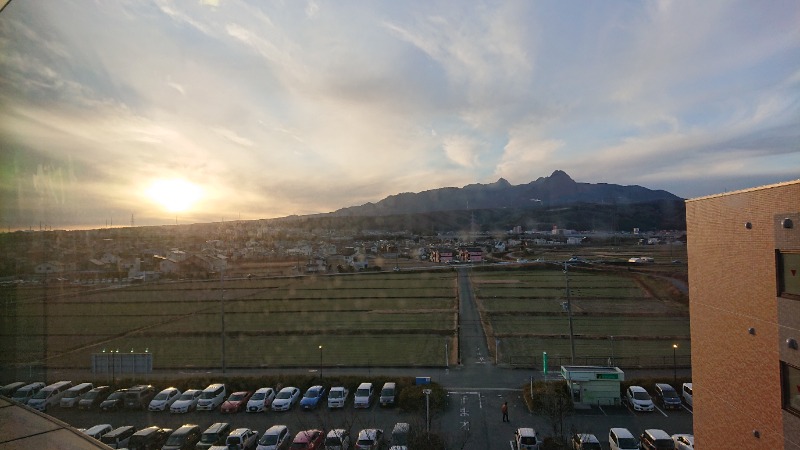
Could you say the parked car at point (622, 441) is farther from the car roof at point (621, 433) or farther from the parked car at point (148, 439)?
the parked car at point (148, 439)

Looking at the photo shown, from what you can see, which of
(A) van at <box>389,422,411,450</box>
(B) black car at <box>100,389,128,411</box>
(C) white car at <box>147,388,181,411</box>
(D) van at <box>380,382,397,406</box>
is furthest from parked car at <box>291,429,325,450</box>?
(B) black car at <box>100,389,128,411</box>

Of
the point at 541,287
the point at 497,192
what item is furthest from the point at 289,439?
the point at 497,192

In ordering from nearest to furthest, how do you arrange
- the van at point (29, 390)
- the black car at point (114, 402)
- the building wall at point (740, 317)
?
the building wall at point (740, 317) → the van at point (29, 390) → the black car at point (114, 402)

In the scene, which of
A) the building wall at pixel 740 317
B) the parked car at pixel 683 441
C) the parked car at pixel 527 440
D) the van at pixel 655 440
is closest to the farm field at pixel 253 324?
the parked car at pixel 527 440

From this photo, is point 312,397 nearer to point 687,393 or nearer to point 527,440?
point 527,440

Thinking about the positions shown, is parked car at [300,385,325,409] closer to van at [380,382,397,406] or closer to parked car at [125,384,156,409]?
van at [380,382,397,406]

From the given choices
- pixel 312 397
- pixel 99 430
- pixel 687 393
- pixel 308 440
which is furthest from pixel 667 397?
pixel 99 430
